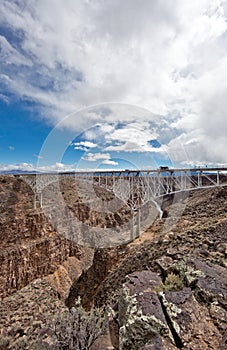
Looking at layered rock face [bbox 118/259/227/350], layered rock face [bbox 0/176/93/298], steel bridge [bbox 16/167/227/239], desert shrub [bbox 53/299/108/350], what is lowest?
layered rock face [bbox 0/176/93/298]

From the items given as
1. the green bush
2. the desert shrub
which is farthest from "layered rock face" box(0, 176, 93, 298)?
the green bush

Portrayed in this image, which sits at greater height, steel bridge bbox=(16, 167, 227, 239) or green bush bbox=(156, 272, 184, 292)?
steel bridge bbox=(16, 167, 227, 239)

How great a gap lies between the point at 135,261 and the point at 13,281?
1699cm

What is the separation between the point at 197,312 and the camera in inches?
145

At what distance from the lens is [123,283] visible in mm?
6281

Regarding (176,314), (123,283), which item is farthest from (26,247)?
(176,314)

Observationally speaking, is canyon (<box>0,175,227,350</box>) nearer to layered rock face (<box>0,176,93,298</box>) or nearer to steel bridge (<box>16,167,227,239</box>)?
layered rock face (<box>0,176,93,298</box>)

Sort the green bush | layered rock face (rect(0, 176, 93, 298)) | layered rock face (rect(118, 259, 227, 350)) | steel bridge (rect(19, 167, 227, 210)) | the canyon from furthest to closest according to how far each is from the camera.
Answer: layered rock face (rect(0, 176, 93, 298)) < steel bridge (rect(19, 167, 227, 210)) < the green bush < the canyon < layered rock face (rect(118, 259, 227, 350))

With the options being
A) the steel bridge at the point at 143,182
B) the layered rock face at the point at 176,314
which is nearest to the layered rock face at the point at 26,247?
the steel bridge at the point at 143,182

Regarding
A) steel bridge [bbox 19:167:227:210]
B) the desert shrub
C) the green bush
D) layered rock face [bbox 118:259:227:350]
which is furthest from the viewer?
steel bridge [bbox 19:167:227:210]

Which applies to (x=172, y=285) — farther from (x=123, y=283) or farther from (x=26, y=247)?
(x=26, y=247)

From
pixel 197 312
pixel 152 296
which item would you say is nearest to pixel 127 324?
pixel 152 296

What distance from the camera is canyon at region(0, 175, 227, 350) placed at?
139 inches

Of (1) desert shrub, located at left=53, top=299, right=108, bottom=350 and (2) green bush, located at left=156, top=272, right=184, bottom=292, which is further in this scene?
(2) green bush, located at left=156, top=272, right=184, bottom=292
